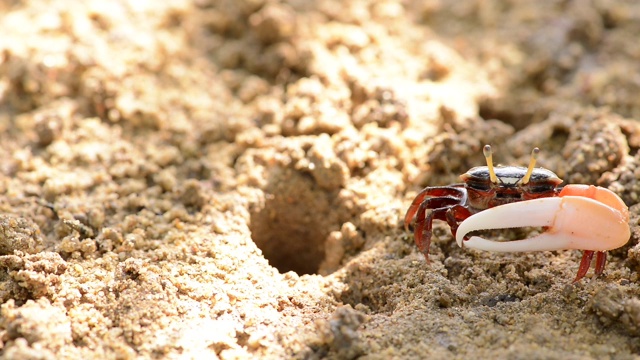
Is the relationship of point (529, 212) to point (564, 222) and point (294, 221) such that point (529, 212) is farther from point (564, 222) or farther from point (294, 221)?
point (294, 221)

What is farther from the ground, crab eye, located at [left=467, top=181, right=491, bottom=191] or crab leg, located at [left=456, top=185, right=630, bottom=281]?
crab eye, located at [left=467, top=181, right=491, bottom=191]

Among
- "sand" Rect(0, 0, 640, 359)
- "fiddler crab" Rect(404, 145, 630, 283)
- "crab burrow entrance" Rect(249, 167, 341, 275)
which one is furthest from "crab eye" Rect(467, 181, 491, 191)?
"crab burrow entrance" Rect(249, 167, 341, 275)

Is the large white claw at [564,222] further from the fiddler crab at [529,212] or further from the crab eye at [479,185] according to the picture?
the crab eye at [479,185]

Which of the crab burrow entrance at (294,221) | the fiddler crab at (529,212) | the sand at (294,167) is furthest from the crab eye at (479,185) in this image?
the crab burrow entrance at (294,221)

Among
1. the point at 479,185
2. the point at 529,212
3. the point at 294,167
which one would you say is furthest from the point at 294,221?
the point at 529,212

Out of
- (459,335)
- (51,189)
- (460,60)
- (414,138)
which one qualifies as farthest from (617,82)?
(51,189)

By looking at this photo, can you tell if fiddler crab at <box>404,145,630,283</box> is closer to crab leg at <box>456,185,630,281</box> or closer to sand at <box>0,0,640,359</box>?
crab leg at <box>456,185,630,281</box>

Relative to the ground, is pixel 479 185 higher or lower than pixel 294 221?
lower
